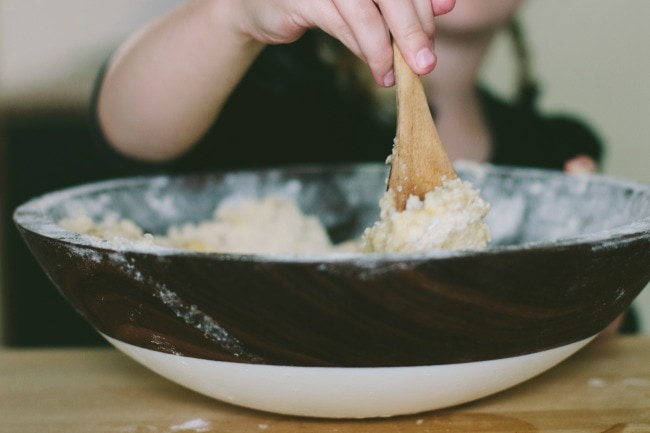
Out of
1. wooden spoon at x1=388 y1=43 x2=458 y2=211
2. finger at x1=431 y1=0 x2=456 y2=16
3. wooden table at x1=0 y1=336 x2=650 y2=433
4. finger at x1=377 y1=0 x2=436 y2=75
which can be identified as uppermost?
finger at x1=431 y1=0 x2=456 y2=16

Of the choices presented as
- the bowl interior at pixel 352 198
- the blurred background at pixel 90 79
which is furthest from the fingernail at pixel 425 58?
the blurred background at pixel 90 79

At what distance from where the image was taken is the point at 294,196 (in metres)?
0.91

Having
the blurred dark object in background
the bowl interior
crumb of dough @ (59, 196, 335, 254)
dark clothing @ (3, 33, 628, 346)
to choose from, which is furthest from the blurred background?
crumb of dough @ (59, 196, 335, 254)

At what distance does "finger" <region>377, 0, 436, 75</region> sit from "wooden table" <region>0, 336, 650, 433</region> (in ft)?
0.90

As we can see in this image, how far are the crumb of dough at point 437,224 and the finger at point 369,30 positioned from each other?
0.38 ft

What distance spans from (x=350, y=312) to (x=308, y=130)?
953 millimetres

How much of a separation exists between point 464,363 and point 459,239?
0.34ft

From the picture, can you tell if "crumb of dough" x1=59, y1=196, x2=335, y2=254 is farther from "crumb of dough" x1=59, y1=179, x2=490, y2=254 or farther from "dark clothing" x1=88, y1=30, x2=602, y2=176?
"dark clothing" x1=88, y1=30, x2=602, y2=176

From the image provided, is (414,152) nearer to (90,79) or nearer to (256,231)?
(256,231)

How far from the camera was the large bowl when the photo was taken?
437mm

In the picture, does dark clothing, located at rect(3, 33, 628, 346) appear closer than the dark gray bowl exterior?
No

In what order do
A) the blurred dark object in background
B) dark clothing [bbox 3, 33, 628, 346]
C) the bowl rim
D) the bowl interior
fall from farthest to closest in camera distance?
the blurred dark object in background
dark clothing [bbox 3, 33, 628, 346]
the bowl interior
the bowl rim

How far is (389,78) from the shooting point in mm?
598

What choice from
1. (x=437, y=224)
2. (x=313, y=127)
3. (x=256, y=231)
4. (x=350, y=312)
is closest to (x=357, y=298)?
(x=350, y=312)
